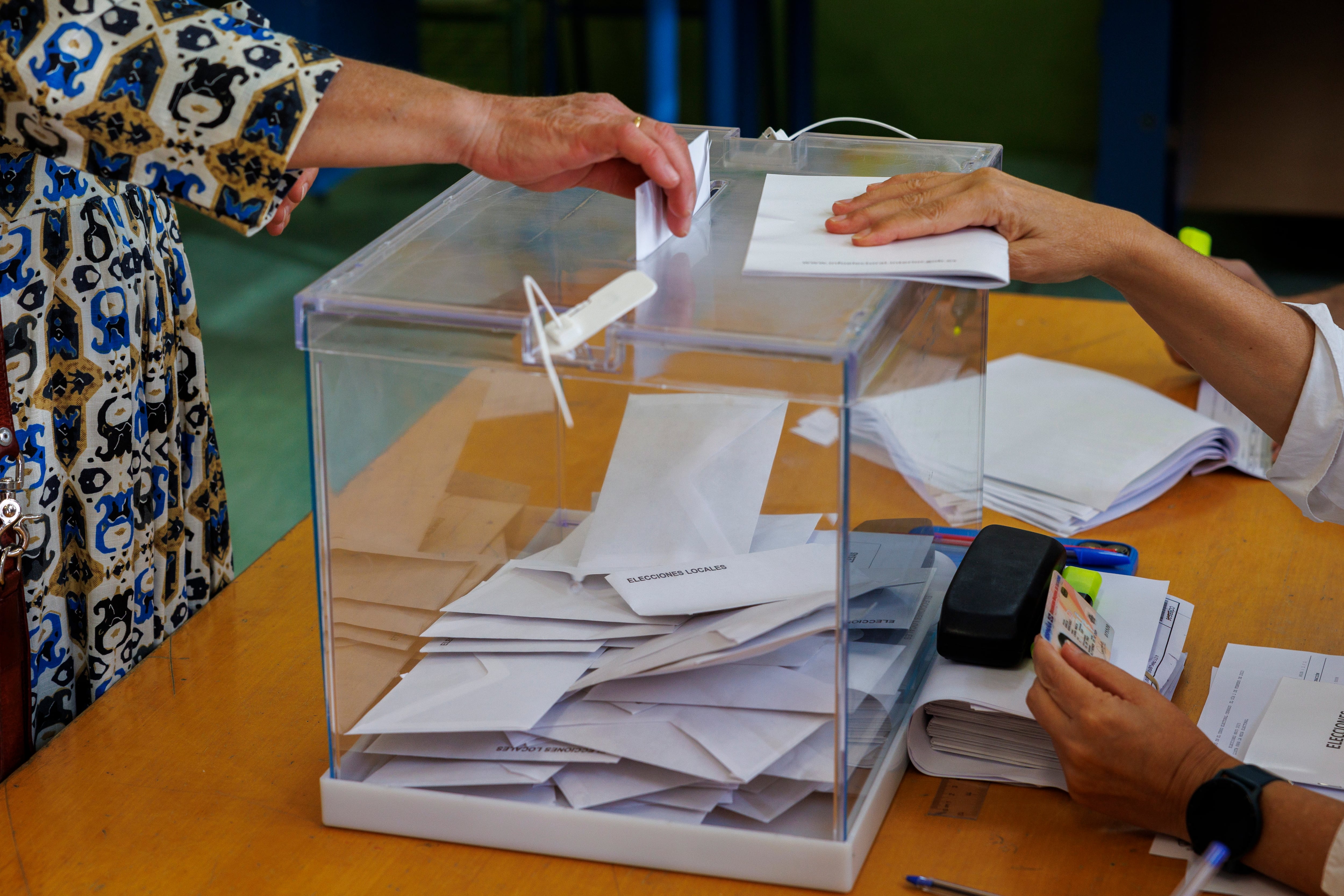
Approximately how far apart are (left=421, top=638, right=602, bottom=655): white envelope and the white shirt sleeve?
0.61m

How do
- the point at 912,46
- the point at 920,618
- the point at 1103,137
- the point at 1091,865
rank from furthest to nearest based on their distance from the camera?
1. the point at 912,46
2. the point at 1103,137
3. the point at 920,618
4. the point at 1091,865

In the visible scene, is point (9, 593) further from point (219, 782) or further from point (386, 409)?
point (386, 409)

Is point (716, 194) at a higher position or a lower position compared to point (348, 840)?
higher

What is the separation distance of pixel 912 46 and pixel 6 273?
4337 mm

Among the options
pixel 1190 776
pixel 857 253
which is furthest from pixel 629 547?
pixel 1190 776

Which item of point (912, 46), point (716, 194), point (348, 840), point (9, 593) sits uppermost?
point (912, 46)

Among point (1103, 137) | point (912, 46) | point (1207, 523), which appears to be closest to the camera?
point (1207, 523)

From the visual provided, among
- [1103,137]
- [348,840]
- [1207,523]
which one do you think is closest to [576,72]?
[1103,137]

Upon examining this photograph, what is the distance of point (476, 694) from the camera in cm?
81

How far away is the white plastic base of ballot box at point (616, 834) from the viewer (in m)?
0.75

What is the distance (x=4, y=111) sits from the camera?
775mm

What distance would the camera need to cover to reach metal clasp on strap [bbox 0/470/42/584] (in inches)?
36.0

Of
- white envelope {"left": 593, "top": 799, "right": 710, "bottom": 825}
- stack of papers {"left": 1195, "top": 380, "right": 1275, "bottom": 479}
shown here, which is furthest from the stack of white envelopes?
stack of papers {"left": 1195, "top": 380, "right": 1275, "bottom": 479}

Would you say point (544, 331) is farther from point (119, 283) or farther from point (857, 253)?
point (119, 283)
